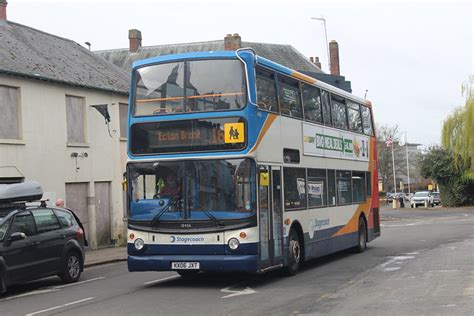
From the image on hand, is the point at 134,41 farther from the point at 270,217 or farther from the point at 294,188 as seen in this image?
the point at 270,217

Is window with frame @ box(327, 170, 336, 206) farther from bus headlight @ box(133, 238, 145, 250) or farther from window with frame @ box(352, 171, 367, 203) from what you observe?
bus headlight @ box(133, 238, 145, 250)

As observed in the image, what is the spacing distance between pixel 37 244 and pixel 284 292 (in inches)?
208

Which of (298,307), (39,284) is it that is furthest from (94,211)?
(298,307)

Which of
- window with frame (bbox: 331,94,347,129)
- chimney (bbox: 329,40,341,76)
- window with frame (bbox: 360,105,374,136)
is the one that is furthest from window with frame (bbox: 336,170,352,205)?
chimney (bbox: 329,40,341,76)

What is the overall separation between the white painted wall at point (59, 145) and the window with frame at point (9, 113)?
6.1 inches

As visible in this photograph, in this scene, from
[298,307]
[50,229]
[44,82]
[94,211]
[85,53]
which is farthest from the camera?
[85,53]

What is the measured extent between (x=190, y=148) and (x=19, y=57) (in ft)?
39.2

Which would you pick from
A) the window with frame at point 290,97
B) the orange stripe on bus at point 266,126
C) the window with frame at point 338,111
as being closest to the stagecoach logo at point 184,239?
the orange stripe on bus at point 266,126

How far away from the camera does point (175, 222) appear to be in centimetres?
1116

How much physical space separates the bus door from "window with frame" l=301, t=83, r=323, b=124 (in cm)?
224

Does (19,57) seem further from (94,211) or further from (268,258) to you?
(268,258)

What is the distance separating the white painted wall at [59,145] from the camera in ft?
64.1

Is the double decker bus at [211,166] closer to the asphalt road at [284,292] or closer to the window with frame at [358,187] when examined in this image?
the asphalt road at [284,292]

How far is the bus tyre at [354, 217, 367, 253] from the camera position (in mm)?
17584
